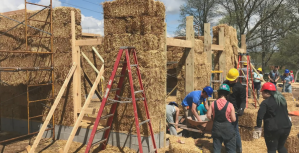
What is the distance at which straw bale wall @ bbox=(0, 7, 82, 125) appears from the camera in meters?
6.79

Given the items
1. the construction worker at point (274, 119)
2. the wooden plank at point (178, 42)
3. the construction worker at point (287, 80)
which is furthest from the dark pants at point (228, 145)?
the construction worker at point (287, 80)

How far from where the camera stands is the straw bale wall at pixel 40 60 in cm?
679

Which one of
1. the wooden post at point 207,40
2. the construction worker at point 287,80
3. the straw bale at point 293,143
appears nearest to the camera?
the straw bale at point 293,143

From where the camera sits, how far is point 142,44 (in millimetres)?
5465

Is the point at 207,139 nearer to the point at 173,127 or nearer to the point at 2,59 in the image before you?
the point at 173,127

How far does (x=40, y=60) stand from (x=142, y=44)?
11.6ft

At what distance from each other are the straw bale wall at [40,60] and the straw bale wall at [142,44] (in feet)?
5.32

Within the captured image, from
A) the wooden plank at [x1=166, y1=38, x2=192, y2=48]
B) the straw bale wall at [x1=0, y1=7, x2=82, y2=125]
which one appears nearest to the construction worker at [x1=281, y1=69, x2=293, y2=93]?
the wooden plank at [x1=166, y1=38, x2=192, y2=48]

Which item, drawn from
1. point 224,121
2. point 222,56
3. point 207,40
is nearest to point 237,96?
point 224,121

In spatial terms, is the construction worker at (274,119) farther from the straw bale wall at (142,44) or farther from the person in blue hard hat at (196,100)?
the straw bale wall at (142,44)

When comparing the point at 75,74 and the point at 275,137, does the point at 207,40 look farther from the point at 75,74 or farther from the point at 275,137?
the point at 275,137

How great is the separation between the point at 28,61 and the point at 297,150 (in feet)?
24.9

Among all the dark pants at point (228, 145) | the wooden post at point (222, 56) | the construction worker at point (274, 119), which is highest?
the wooden post at point (222, 56)

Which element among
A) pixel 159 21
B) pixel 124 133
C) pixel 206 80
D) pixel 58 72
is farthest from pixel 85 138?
pixel 206 80
